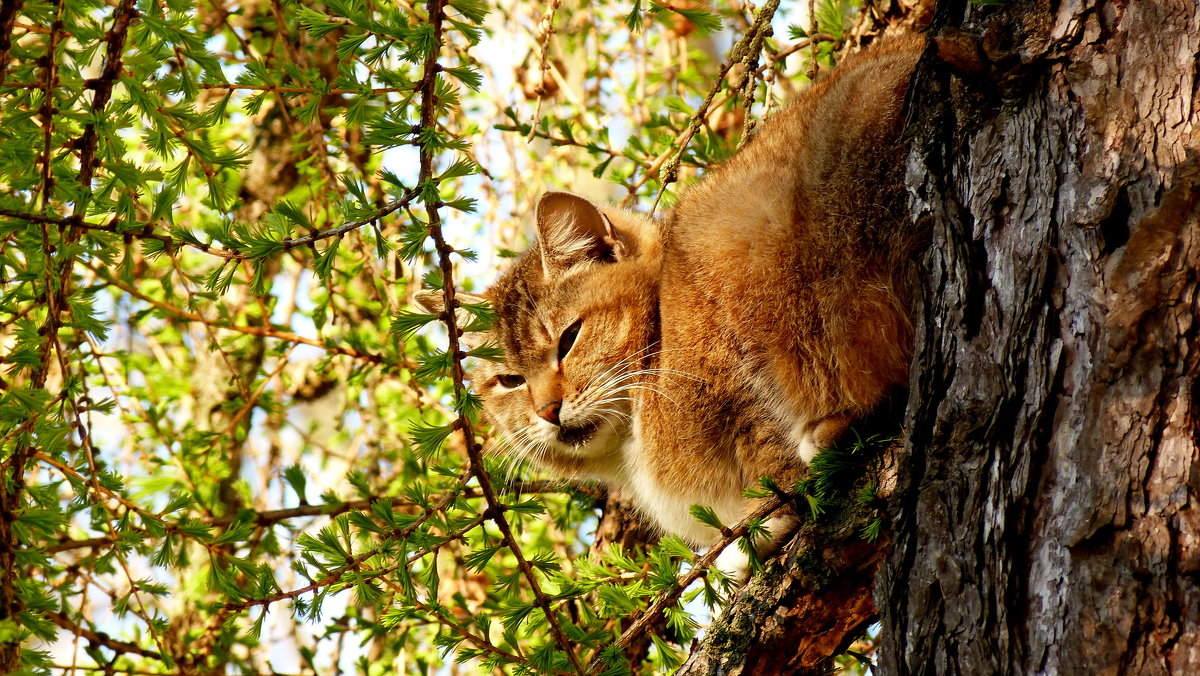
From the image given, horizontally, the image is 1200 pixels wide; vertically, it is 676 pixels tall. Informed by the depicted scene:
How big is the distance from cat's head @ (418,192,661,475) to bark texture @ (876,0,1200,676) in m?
1.26

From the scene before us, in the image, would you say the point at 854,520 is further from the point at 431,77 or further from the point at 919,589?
the point at 431,77

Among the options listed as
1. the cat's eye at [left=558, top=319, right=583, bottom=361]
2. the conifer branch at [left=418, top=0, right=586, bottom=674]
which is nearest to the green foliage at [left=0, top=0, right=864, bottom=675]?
the conifer branch at [left=418, top=0, right=586, bottom=674]

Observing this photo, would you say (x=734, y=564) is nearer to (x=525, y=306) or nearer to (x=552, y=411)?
(x=552, y=411)

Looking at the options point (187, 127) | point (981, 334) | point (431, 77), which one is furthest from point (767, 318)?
point (187, 127)

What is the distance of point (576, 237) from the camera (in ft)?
10.3

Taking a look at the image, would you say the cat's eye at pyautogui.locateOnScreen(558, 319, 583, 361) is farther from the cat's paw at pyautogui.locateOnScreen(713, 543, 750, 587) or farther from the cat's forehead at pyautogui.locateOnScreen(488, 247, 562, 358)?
the cat's paw at pyautogui.locateOnScreen(713, 543, 750, 587)

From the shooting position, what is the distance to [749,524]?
213 cm

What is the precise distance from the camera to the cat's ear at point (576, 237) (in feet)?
10.2

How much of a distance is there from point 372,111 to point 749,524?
4.15 feet

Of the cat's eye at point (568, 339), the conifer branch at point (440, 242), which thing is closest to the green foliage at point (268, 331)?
the conifer branch at point (440, 242)

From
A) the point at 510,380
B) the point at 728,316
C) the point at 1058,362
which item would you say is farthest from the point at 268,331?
the point at 1058,362

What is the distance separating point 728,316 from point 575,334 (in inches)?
29.2

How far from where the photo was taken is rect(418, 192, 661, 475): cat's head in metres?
2.91

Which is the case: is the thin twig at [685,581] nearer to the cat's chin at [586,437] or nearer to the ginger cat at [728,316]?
the ginger cat at [728,316]
